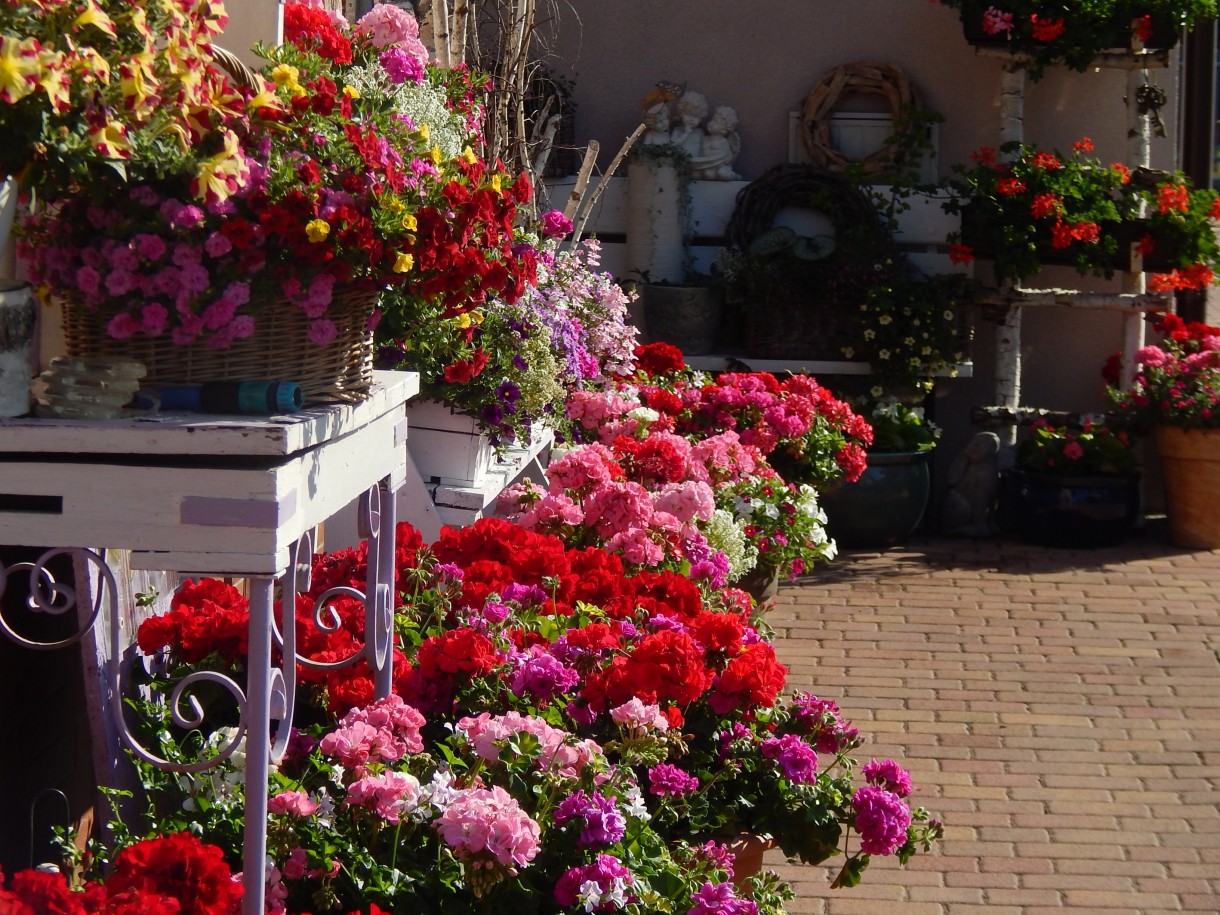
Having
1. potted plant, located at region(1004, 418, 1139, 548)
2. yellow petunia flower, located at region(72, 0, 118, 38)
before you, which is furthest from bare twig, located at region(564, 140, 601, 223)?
yellow petunia flower, located at region(72, 0, 118, 38)

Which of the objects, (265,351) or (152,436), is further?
(265,351)

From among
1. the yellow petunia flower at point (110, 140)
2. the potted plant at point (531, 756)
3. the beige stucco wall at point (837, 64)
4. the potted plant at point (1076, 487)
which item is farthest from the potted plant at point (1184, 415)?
the yellow petunia flower at point (110, 140)

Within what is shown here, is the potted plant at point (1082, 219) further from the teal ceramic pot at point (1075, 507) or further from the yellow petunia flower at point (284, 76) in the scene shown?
the yellow petunia flower at point (284, 76)

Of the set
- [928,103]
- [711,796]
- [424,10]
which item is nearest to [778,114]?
[928,103]

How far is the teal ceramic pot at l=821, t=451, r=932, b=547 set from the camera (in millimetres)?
7309

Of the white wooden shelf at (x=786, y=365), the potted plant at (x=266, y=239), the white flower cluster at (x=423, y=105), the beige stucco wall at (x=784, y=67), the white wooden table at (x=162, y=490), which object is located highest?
the beige stucco wall at (x=784, y=67)

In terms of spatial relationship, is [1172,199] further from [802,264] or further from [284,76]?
[284,76]

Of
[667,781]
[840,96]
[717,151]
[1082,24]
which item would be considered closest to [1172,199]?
[1082,24]

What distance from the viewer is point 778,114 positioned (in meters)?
8.44

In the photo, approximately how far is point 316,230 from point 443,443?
96.6 inches

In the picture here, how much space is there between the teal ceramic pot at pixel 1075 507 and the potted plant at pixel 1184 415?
23 cm

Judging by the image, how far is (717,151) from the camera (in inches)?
325

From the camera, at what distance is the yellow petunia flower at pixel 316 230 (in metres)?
1.83

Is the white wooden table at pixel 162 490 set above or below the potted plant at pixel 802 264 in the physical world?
below
